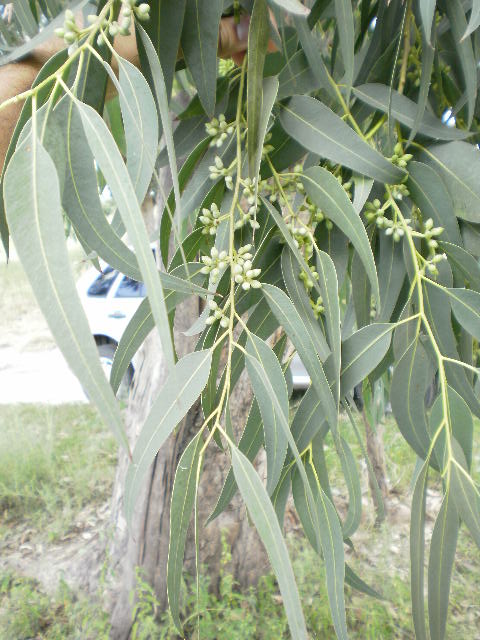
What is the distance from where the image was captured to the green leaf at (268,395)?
461 millimetres

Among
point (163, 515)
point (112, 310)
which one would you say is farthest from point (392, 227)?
point (112, 310)

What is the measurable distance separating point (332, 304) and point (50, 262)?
263mm

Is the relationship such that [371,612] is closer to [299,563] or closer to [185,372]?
[299,563]

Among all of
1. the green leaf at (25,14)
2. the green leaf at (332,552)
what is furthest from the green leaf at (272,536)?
the green leaf at (25,14)

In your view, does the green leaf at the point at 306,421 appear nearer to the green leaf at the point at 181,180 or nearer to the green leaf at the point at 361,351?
the green leaf at the point at 361,351

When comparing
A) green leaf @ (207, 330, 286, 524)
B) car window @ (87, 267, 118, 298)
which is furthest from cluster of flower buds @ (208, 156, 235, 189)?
car window @ (87, 267, 118, 298)

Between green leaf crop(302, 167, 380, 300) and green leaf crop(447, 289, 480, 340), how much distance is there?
0.36 ft

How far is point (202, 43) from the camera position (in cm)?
50

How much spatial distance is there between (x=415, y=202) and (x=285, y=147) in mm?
139

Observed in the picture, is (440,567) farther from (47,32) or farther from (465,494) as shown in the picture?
(47,32)

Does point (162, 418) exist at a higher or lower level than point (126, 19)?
lower

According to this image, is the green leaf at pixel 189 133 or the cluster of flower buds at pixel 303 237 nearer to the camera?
the cluster of flower buds at pixel 303 237

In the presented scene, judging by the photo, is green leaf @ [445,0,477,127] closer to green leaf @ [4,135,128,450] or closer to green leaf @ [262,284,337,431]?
green leaf @ [262,284,337,431]

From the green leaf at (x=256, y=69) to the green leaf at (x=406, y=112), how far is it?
16 cm
